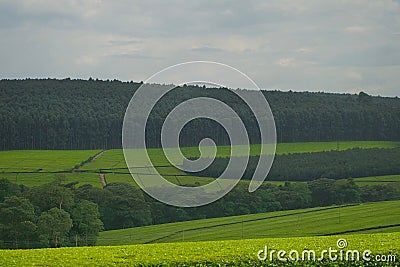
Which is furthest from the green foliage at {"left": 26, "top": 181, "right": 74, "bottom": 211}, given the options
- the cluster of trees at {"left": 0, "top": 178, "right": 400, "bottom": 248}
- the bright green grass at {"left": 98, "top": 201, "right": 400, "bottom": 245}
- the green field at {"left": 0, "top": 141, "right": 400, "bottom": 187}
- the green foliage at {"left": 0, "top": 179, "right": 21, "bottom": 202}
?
the green field at {"left": 0, "top": 141, "right": 400, "bottom": 187}

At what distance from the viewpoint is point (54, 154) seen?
101500 mm

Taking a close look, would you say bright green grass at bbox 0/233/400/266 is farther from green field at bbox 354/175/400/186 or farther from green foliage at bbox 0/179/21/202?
green field at bbox 354/175/400/186

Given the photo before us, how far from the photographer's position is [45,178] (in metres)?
84.5

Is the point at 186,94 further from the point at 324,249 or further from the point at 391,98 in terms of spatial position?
the point at 391,98

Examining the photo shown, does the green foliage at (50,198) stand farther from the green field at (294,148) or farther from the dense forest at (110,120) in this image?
the dense forest at (110,120)

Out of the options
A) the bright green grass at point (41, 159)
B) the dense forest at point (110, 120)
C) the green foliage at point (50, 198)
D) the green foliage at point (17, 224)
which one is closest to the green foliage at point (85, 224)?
the green foliage at point (50, 198)

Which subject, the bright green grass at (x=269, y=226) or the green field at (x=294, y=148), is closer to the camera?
the bright green grass at (x=269, y=226)

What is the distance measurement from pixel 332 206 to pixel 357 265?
169 feet

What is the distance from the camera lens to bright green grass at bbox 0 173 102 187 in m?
81.0

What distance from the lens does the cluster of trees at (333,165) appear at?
3361 inches

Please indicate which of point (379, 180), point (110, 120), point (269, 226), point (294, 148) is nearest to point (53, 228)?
point (269, 226)

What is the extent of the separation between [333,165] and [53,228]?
50364 millimetres

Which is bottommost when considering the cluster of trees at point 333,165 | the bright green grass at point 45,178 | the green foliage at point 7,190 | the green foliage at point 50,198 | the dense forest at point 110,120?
the green foliage at point 50,198

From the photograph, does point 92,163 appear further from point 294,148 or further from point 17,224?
point 17,224
